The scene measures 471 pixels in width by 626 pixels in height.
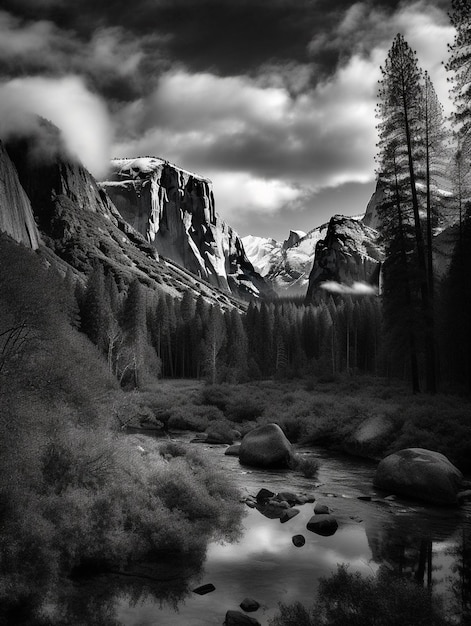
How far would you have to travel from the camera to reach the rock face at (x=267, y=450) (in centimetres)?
1941

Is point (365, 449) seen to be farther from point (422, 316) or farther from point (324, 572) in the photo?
point (324, 572)

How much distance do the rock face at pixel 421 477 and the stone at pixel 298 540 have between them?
5.20 metres

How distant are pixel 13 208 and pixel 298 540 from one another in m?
118

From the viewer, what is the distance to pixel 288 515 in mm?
12938

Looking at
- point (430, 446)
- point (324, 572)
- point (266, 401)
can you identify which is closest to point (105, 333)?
point (266, 401)

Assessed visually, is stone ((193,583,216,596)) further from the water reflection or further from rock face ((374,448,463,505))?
rock face ((374,448,463,505))

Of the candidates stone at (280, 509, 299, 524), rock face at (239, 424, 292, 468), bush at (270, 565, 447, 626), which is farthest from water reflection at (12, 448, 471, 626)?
rock face at (239, 424, 292, 468)

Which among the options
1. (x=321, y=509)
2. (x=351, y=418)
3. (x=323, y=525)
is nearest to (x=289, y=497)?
(x=321, y=509)

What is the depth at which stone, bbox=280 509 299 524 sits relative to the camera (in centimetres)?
1274

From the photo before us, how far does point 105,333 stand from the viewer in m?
60.8

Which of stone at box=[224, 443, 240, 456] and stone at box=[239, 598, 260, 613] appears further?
stone at box=[224, 443, 240, 456]

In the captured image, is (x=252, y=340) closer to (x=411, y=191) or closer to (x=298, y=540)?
(x=411, y=191)

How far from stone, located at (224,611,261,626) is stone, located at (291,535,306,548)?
3.83 m

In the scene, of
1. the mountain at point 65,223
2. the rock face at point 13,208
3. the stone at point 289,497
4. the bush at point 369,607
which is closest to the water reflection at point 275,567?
the stone at point 289,497
